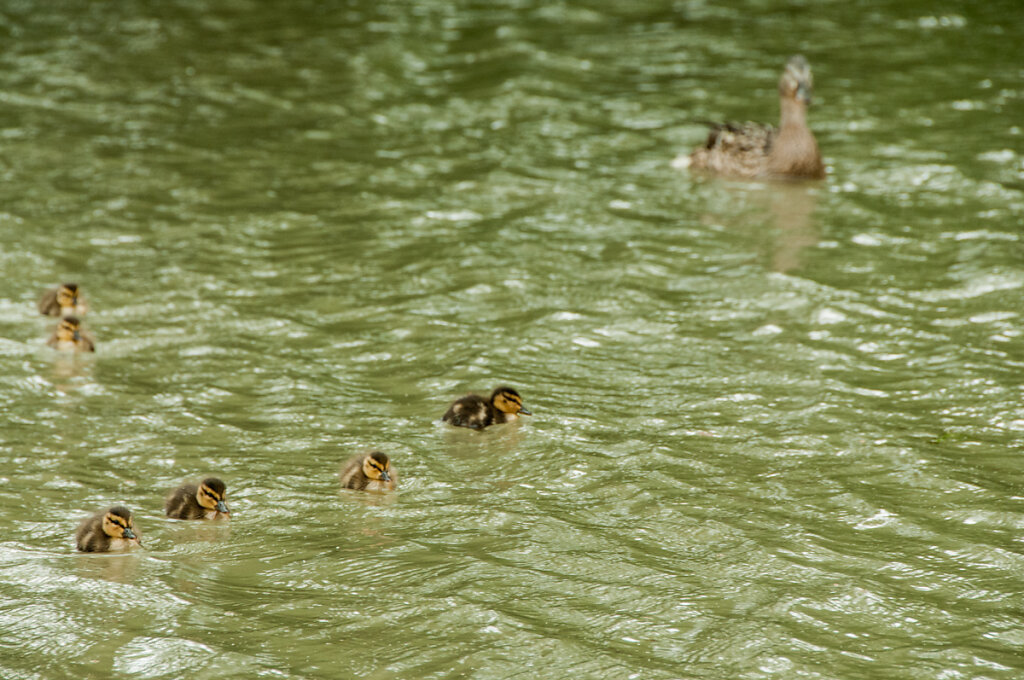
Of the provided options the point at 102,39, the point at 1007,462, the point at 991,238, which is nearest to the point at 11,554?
the point at 1007,462

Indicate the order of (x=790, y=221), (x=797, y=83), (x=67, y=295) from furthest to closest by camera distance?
(x=797, y=83) < (x=790, y=221) < (x=67, y=295)

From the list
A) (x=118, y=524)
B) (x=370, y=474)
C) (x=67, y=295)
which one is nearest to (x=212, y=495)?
(x=118, y=524)

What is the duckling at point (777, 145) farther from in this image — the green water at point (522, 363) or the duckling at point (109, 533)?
the duckling at point (109, 533)

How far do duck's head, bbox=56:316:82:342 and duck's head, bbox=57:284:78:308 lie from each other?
518mm

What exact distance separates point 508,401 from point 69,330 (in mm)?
3193

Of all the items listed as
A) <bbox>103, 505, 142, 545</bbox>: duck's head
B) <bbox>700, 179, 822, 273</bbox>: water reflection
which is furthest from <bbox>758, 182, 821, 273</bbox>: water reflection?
<bbox>103, 505, 142, 545</bbox>: duck's head

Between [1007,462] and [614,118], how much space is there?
8199 millimetres

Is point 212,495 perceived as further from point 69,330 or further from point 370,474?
point 69,330

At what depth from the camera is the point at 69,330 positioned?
9.26m

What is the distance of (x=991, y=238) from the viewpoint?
11148mm

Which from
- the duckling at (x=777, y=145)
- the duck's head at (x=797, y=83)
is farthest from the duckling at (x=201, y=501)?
the duck's head at (x=797, y=83)

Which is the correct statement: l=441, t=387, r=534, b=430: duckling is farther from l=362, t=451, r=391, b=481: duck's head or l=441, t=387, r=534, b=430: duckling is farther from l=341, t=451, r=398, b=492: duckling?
l=362, t=451, r=391, b=481: duck's head

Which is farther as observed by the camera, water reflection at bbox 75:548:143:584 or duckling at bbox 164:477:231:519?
duckling at bbox 164:477:231:519

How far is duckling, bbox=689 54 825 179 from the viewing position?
12953 millimetres
